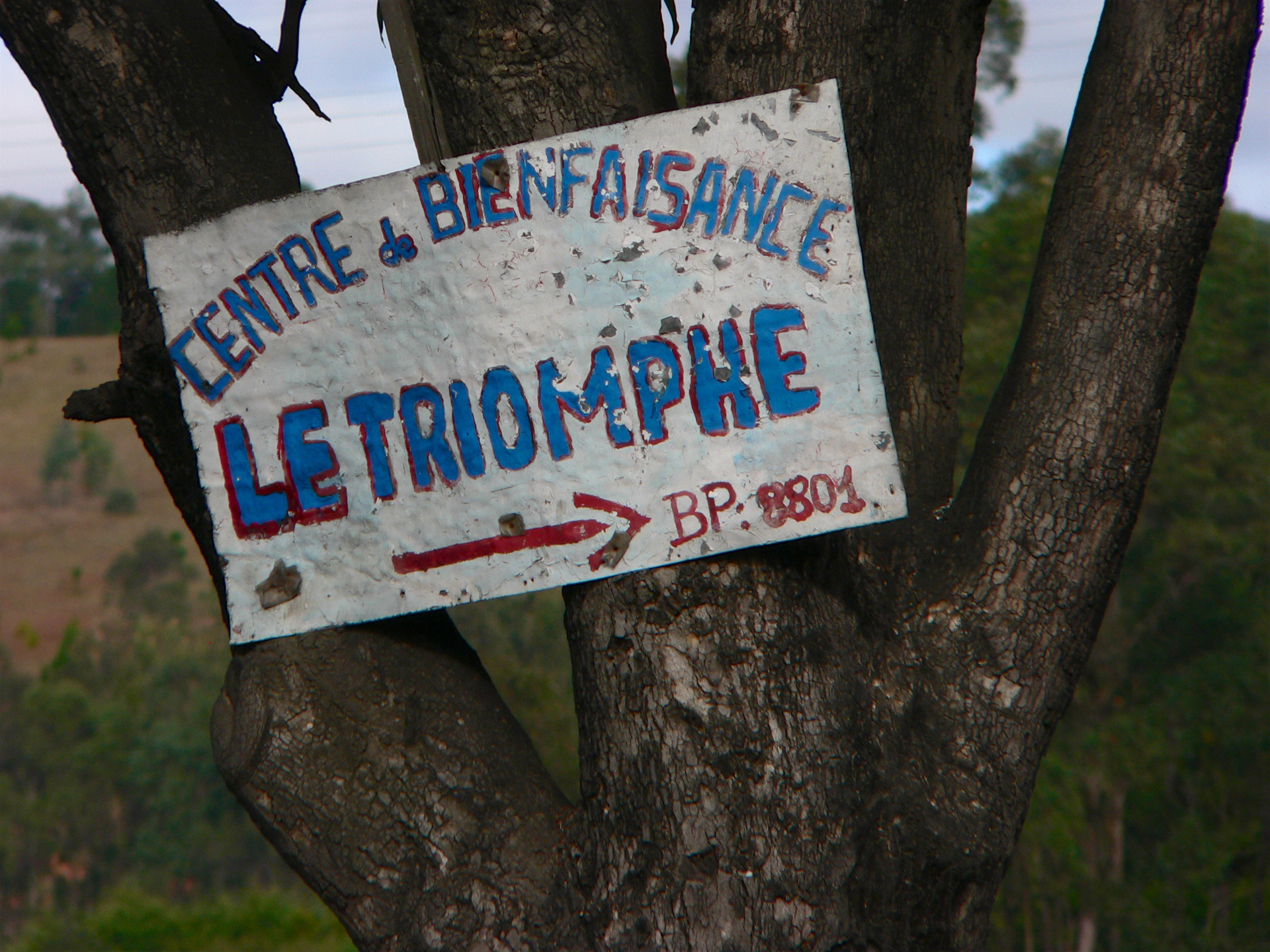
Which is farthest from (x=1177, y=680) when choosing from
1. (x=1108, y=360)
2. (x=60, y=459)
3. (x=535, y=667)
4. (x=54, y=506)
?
(x=60, y=459)

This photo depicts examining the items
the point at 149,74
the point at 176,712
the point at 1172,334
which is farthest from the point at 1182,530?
the point at 176,712

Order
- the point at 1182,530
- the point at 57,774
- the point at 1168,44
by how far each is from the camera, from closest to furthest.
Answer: the point at 1168,44, the point at 1182,530, the point at 57,774

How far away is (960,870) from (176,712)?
140ft

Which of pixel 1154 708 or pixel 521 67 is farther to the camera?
pixel 1154 708

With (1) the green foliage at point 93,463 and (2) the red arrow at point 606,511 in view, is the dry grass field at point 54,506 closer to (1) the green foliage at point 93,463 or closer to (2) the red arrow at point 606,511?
(1) the green foliage at point 93,463

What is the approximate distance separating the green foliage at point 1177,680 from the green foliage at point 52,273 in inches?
2640

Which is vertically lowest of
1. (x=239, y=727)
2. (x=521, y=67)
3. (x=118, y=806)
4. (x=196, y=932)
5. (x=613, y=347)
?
(x=118, y=806)

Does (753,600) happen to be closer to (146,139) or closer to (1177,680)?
(146,139)

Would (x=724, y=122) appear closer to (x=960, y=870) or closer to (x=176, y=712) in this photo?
(x=960, y=870)

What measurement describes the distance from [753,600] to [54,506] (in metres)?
76.2

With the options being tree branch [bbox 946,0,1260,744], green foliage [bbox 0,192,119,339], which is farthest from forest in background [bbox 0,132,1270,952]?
green foliage [bbox 0,192,119,339]

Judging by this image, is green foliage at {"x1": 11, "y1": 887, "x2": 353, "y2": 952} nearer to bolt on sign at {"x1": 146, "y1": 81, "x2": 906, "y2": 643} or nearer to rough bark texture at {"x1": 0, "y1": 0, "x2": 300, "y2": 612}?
rough bark texture at {"x1": 0, "y1": 0, "x2": 300, "y2": 612}

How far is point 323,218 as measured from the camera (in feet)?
5.92

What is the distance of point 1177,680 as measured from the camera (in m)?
16.4
